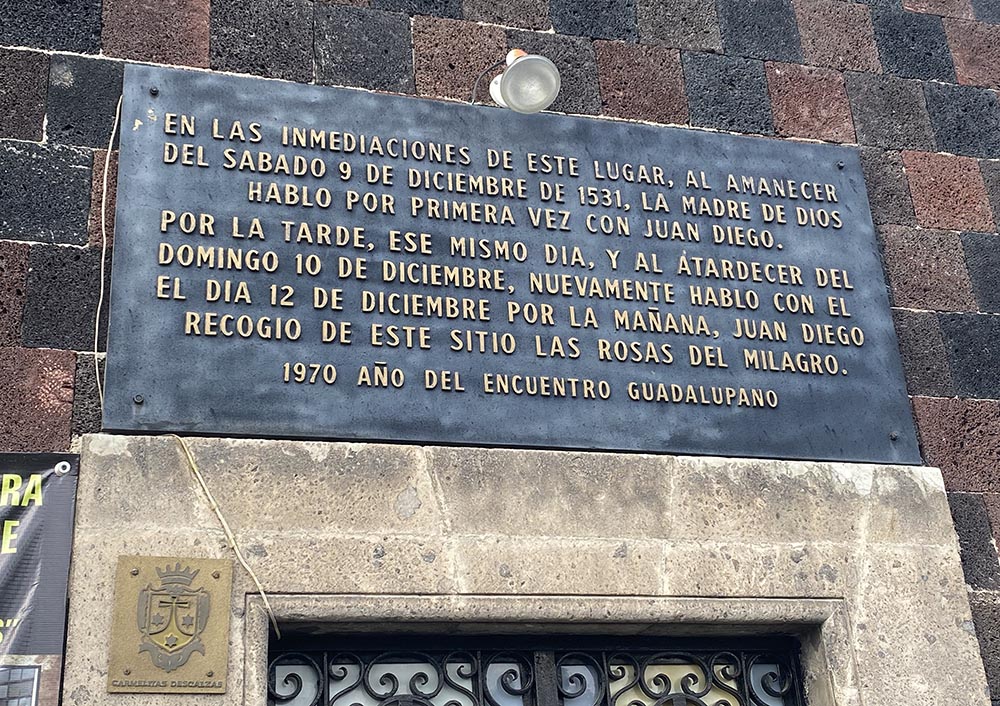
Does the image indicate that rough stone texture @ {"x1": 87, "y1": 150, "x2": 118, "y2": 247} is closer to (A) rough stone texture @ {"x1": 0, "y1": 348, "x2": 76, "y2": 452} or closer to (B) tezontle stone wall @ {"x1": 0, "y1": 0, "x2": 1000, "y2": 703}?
(B) tezontle stone wall @ {"x1": 0, "y1": 0, "x2": 1000, "y2": 703}

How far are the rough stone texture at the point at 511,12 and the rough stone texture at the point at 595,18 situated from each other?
0.05m

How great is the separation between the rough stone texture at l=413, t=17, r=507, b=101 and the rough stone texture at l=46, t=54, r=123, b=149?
1.20 meters

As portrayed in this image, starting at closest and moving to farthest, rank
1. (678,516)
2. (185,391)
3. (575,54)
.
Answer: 1. (185,391)
2. (678,516)
3. (575,54)

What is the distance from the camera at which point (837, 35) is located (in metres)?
5.65

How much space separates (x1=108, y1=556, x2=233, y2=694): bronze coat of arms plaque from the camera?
359 centimetres

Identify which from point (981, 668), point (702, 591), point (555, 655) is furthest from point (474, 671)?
point (981, 668)

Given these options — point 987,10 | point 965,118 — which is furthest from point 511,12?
point 987,10

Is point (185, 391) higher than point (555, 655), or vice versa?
point (185, 391)

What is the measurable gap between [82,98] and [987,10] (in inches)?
172

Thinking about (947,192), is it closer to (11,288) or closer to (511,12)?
(511,12)

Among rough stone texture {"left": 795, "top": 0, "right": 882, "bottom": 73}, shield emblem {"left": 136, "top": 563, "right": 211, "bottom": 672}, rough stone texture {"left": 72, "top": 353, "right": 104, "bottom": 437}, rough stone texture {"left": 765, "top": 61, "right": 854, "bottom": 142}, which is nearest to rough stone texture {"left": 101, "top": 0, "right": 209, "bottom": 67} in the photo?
rough stone texture {"left": 72, "top": 353, "right": 104, "bottom": 437}

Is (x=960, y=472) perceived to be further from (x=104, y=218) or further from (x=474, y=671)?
(x=104, y=218)

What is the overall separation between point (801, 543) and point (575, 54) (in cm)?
229

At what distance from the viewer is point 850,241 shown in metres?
5.03
